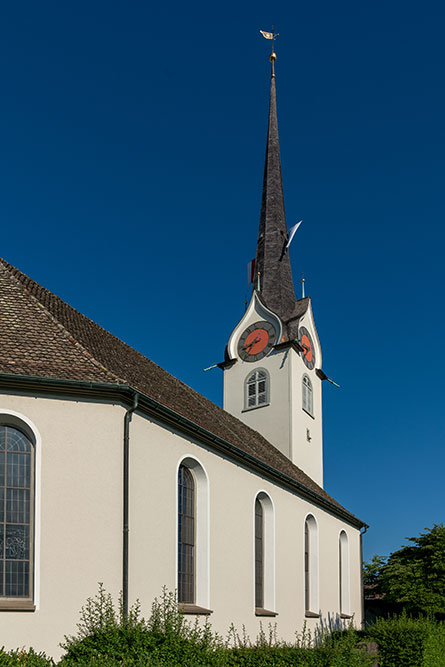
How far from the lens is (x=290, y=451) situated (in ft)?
109

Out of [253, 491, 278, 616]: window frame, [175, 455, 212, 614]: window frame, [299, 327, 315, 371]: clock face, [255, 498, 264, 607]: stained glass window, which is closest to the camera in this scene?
[175, 455, 212, 614]: window frame

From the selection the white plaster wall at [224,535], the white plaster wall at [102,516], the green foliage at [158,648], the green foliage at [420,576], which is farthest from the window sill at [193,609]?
the green foliage at [420,576]

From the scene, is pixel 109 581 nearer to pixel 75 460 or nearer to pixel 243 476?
pixel 75 460

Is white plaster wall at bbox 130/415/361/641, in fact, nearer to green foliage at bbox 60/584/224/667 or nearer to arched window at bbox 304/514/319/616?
arched window at bbox 304/514/319/616

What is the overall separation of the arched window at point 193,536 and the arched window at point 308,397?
16.7m

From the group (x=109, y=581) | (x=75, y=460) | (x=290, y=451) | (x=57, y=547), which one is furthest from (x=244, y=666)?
(x=290, y=451)

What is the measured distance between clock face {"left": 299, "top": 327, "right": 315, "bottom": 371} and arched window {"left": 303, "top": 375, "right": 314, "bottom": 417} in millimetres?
824

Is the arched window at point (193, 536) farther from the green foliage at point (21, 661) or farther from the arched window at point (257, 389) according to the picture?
the arched window at point (257, 389)

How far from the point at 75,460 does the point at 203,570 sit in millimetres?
5883

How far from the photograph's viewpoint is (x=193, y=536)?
19.0 m

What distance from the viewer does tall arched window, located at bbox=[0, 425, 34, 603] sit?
13891mm

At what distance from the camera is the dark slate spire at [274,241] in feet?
123

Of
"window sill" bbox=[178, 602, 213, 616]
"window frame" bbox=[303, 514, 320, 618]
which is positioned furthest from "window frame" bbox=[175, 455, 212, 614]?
"window frame" bbox=[303, 514, 320, 618]

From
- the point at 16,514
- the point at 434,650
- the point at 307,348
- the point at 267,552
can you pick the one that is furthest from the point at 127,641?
the point at 307,348
